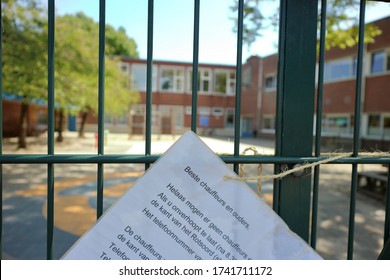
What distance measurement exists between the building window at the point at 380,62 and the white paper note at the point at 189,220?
1791 centimetres

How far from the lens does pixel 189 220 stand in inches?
38.0

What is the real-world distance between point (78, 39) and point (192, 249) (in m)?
9.89

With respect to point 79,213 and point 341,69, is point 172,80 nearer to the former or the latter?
point 341,69

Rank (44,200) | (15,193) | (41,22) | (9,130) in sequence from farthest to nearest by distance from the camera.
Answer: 1. (9,130)
2. (41,22)
3. (15,193)
4. (44,200)

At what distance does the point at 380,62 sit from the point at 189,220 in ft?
60.4

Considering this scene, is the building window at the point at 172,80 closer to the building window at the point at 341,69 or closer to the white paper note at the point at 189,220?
the building window at the point at 341,69

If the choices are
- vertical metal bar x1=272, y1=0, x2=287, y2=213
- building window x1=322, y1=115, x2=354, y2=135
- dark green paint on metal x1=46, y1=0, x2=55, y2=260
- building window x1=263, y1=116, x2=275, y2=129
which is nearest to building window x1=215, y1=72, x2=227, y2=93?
building window x1=263, y1=116, x2=275, y2=129

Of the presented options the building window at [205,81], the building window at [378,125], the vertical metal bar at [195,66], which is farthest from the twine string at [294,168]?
the building window at [205,81]

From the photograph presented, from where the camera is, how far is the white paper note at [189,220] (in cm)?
94

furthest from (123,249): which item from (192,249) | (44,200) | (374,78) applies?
(374,78)

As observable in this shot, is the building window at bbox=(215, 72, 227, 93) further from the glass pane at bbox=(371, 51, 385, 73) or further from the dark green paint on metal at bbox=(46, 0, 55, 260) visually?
the dark green paint on metal at bbox=(46, 0, 55, 260)

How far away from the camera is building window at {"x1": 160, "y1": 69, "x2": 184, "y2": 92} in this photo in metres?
27.8
